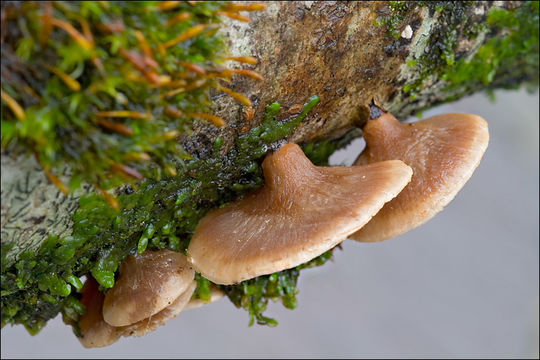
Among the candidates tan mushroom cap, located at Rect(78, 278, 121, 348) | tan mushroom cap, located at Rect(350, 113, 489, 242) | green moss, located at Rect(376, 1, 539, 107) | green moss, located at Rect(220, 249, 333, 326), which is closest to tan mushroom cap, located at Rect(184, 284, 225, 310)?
green moss, located at Rect(220, 249, 333, 326)

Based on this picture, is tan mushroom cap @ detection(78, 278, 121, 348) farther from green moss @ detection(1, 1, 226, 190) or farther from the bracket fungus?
green moss @ detection(1, 1, 226, 190)

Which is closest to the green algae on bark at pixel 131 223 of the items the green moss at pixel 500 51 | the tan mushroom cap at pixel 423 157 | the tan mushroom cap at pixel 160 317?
the tan mushroom cap at pixel 160 317

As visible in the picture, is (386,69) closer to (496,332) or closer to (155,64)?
(155,64)

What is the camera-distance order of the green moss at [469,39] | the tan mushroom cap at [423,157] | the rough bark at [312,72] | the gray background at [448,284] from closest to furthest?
1. the rough bark at [312,72]
2. the tan mushroom cap at [423,157]
3. the green moss at [469,39]
4. the gray background at [448,284]

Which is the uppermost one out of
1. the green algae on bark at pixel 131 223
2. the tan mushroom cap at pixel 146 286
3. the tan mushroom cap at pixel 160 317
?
the green algae on bark at pixel 131 223

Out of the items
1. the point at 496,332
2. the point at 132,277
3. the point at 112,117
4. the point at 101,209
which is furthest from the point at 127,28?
the point at 496,332

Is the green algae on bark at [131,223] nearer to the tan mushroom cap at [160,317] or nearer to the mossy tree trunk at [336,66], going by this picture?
the mossy tree trunk at [336,66]

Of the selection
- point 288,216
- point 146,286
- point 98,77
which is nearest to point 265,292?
point 146,286
